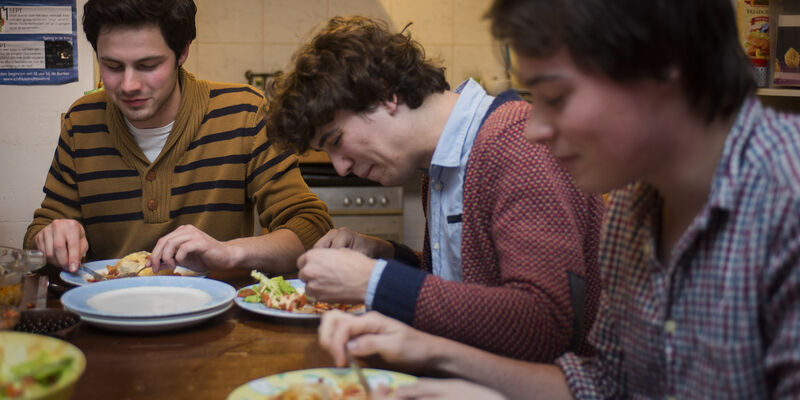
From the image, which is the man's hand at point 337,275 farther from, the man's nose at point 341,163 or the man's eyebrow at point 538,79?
the man's eyebrow at point 538,79

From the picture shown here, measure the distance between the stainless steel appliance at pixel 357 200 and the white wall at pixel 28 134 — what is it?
109cm

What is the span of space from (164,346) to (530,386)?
0.62 m

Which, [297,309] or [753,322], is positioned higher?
[753,322]

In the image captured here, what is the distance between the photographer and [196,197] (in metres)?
2.13

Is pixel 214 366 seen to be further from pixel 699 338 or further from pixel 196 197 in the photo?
pixel 196 197

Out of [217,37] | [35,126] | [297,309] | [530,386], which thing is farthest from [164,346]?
[217,37]

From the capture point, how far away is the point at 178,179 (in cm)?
210

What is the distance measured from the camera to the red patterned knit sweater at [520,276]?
1128 millimetres

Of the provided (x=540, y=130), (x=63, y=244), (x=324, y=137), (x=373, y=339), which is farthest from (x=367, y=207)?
(x=540, y=130)

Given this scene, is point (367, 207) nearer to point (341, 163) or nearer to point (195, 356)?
point (341, 163)

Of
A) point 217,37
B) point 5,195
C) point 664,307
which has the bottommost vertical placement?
point 5,195

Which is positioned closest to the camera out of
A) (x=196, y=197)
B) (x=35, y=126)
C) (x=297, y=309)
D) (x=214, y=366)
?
(x=214, y=366)

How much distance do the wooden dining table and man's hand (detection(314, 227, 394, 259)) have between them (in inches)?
10.0

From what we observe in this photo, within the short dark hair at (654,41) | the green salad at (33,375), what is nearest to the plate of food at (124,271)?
the green salad at (33,375)
